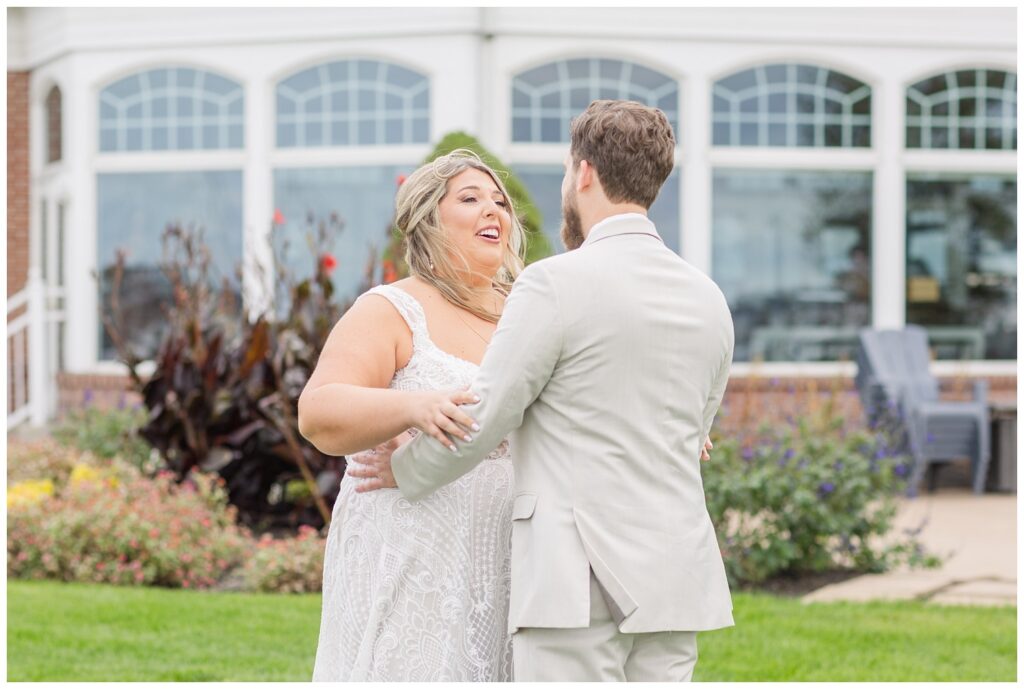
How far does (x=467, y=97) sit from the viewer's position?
10781 mm

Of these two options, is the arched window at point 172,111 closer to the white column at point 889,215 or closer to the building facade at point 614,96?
the building facade at point 614,96

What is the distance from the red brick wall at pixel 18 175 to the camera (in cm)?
1246

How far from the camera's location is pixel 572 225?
7.86 ft

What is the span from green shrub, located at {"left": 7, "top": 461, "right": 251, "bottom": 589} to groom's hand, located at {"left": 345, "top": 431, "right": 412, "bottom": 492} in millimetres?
3883

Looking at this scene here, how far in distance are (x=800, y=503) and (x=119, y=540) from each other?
3366mm

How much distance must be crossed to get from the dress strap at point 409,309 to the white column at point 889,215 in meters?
9.62

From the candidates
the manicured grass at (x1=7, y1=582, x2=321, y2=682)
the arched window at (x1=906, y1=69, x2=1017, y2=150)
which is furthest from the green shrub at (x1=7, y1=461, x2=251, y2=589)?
the arched window at (x1=906, y1=69, x2=1017, y2=150)

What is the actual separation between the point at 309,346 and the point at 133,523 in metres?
1.45

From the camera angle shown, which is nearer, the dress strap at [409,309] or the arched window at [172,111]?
the dress strap at [409,309]

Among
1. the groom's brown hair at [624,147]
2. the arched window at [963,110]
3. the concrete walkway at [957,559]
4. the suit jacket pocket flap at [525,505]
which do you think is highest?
the arched window at [963,110]

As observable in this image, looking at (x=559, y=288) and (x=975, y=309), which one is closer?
(x=559, y=288)

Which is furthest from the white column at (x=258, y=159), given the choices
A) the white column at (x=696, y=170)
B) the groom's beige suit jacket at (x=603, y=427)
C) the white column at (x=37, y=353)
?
the groom's beige suit jacket at (x=603, y=427)

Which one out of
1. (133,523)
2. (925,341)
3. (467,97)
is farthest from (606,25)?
(133,523)

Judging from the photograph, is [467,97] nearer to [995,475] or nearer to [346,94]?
[346,94]
